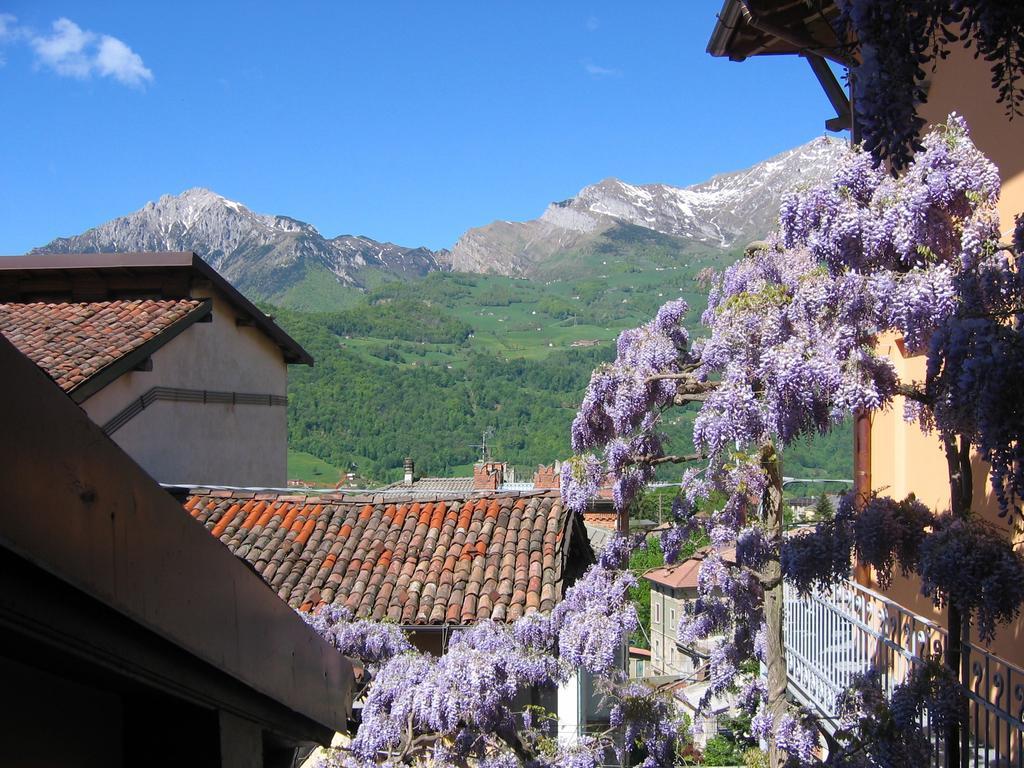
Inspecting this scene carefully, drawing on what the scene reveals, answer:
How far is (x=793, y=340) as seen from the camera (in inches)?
195

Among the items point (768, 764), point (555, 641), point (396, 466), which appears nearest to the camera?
point (768, 764)

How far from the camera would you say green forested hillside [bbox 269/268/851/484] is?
80.5 m

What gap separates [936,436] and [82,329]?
1220 centimetres

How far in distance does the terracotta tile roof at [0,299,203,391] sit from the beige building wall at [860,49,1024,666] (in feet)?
31.6

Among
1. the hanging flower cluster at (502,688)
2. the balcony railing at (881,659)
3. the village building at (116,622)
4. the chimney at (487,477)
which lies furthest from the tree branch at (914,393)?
the chimney at (487,477)

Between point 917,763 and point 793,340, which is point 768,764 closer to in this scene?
point 917,763

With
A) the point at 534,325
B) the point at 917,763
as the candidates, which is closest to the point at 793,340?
the point at 917,763

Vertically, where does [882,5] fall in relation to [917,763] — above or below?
above

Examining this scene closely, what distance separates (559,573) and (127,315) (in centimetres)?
796

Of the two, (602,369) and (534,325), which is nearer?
(602,369)

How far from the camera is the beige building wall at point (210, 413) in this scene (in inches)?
593

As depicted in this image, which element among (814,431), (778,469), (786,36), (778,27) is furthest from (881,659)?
(778,27)

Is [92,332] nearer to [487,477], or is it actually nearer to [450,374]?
[487,477]

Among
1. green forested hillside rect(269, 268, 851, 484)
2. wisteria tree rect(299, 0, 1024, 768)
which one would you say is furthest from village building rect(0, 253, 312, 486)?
green forested hillside rect(269, 268, 851, 484)
